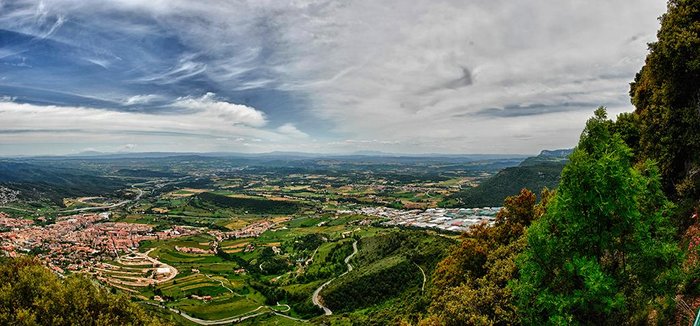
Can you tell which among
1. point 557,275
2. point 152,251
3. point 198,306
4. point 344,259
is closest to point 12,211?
point 152,251

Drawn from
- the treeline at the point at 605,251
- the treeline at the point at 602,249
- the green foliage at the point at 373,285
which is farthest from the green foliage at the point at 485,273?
the green foliage at the point at 373,285

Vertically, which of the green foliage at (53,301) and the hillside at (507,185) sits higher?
the green foliage at (53,301)

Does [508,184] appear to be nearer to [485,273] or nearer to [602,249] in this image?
[485,273]

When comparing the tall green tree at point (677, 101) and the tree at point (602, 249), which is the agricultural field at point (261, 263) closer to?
the tall green tree at point (677, 101)

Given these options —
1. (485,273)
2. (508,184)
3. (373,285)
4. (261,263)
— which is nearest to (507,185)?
(508,184)

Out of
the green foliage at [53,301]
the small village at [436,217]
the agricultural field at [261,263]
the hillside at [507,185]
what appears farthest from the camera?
the hillside at [507,185]

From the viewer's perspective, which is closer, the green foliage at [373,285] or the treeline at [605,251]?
the treeline at [605,251]
